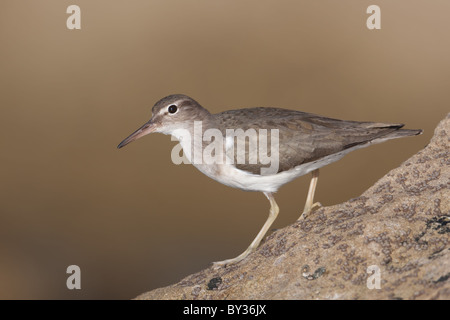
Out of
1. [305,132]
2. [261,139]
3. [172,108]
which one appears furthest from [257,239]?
[172,108]

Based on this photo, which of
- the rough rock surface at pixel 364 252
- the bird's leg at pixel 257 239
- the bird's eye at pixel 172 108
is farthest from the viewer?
the bird's eye at pixel 172 108

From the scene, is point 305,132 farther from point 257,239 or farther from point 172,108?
point 172,108

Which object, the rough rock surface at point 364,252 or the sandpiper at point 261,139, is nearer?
the rough rock surface at point 364,252

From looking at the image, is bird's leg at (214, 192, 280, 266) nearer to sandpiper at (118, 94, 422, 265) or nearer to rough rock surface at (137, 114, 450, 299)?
sandpiper at (118, 94, 422, 265)

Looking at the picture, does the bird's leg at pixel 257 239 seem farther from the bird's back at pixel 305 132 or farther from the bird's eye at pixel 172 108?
the bird's eye at pixel 172 108

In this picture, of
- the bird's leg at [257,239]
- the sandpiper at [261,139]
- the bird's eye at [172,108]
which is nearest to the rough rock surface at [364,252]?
the bird's leg at [257,239]

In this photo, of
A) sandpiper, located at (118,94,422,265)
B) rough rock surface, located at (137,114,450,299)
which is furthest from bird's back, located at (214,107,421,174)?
rough rock surface, located at (137,114,450,299)
